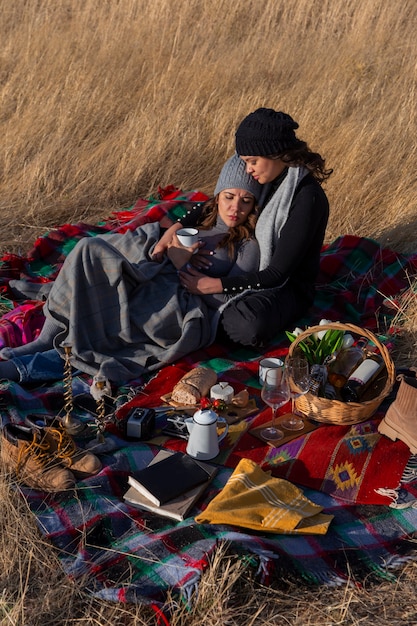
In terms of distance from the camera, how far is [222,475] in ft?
11.9

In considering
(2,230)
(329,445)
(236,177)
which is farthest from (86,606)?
(2,230)

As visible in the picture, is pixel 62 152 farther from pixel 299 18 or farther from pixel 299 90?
pixel 299 18

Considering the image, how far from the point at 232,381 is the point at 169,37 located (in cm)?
622

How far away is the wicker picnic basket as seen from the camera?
12.5 feet

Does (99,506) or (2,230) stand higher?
(99,506)

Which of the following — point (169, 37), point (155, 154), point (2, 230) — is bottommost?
point (2, 230)

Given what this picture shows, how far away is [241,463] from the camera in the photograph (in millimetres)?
3525

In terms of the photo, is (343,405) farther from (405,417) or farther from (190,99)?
(190,99)

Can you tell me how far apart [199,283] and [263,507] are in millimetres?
1869

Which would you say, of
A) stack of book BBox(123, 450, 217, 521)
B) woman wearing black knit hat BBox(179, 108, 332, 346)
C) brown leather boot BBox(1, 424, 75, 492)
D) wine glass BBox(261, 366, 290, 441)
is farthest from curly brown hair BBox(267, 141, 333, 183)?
brown leather boot BBox(1, 424, 75, 492)

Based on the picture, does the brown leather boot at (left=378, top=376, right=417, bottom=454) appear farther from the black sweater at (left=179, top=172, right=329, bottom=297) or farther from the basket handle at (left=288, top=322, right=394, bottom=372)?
the black sweater at (left=179, top=172, right=329, bottom=297)

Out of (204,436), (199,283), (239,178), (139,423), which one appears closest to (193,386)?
(139,423)

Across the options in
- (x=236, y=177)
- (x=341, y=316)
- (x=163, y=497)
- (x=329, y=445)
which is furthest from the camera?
(x=341, y=316)

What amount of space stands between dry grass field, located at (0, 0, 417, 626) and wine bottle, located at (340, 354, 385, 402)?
2.32ft
